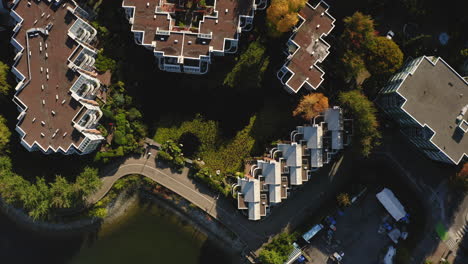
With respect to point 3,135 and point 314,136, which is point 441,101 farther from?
point 3,135

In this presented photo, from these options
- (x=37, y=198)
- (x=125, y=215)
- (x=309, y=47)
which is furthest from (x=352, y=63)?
(x=37, y=198)

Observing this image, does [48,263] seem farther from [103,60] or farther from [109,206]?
[103,60]

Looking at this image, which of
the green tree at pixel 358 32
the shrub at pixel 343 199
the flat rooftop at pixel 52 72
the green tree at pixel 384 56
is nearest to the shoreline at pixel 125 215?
the flat rooftop at pixel 52 72

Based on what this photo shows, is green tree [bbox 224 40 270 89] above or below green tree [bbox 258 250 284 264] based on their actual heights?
above

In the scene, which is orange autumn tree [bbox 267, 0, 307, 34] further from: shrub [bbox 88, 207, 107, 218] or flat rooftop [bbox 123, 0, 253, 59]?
shrub [bbox 88, 207, 107, 218]

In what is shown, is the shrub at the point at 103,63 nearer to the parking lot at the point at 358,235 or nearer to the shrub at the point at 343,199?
the shrub at the point at 343,199

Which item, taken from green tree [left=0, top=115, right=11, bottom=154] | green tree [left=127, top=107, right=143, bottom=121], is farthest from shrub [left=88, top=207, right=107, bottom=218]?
green tree [left=0, top=115, right=11, bottom=154]
